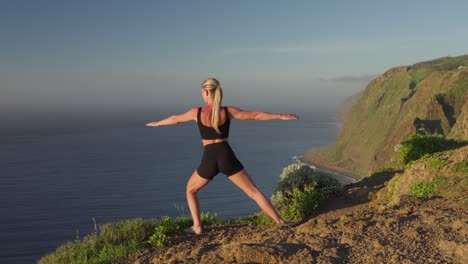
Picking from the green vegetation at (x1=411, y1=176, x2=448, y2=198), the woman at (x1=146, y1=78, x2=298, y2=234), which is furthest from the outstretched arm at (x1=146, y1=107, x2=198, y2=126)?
the green vegetation at (x1=411, y1=176, x2=448, y2=198)

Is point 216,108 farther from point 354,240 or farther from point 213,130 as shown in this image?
point 354,240

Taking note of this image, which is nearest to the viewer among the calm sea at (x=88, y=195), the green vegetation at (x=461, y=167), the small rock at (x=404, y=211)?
the small rock at (x=404, y=211)

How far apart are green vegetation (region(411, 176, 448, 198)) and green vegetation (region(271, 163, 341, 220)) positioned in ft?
6.45

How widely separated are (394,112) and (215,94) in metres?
159

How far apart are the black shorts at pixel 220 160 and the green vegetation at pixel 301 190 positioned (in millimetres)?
2650

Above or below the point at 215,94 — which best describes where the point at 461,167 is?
below

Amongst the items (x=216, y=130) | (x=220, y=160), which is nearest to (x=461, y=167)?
(x=220, y=160)

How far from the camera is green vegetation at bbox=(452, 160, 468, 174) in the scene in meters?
Result: 9.11

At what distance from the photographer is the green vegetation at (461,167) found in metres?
9.11

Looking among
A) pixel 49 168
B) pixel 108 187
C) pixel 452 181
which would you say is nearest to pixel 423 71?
pixel 108 187

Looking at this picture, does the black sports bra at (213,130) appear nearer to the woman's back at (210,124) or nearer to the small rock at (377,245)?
the woman's back at (210,124)

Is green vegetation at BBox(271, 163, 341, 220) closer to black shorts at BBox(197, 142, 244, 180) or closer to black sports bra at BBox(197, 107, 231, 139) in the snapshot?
black shorts at BBox(197, 142, 244, 180)

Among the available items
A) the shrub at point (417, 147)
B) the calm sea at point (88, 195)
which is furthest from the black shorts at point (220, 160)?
the calm sea at point (88, 195)

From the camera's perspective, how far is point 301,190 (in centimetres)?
1040
